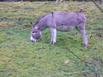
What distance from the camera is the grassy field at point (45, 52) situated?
275 inches

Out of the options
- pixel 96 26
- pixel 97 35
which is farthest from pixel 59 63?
pixel 96 26

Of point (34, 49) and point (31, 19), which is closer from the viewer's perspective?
point (34, 49)

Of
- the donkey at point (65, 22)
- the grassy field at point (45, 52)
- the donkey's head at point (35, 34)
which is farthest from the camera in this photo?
the donkey's head at point (35, 34)

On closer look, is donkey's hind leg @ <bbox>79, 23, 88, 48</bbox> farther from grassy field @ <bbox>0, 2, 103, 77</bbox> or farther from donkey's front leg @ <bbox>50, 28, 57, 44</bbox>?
donkey's front leg @ <bbox>50, 28, 57, 44</bbox>

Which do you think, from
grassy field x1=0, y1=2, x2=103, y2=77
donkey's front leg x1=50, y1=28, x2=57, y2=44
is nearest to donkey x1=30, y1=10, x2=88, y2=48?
donkey's front leg x1=50, y1=28, x2=57, y2=44

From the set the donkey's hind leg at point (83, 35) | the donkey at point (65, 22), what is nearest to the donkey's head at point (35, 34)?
the donkey at point (65, 22)

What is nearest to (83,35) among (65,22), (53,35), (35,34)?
(65,22)

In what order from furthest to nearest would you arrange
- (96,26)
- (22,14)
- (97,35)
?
(22,14) → (96,26) → (97,35)

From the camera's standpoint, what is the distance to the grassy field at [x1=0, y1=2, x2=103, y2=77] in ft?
22.9

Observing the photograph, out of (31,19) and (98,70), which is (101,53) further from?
(31,19)

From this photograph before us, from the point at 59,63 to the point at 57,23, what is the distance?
58.3 inches

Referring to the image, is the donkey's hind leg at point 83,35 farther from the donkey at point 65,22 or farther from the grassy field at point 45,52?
the grassy field at point 45,52

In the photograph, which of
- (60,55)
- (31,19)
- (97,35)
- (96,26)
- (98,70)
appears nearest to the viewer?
(98,70)

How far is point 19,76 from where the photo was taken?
22.4 feet
